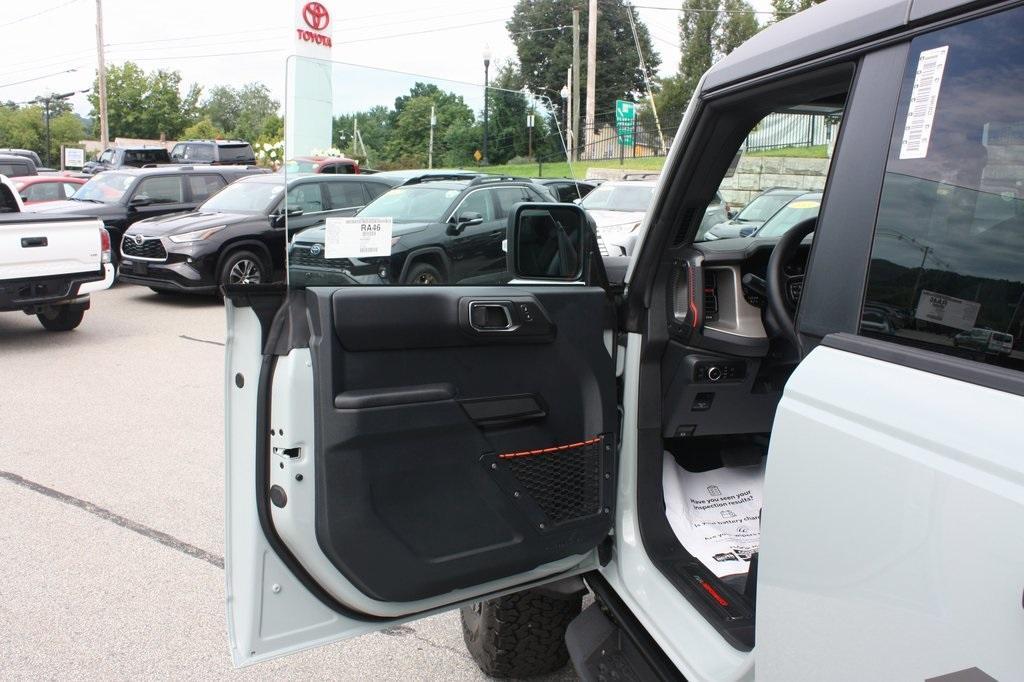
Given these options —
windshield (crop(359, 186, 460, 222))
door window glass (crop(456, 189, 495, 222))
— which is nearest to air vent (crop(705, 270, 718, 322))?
door window glass (crop(456, 189, 495, 222))

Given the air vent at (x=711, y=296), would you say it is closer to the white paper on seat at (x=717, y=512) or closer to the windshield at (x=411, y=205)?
the white paper on seat at (x=717, y=512)

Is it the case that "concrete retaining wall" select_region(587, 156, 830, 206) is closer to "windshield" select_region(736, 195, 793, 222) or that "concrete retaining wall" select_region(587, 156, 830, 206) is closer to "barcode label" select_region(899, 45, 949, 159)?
"windshield" select_region(736, 195, 793, 222)

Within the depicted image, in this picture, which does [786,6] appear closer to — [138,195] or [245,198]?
[245,198]

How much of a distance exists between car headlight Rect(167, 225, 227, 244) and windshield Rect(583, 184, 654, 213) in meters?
5.73

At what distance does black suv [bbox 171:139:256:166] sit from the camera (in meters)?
23.7

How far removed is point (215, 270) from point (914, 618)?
10.8m

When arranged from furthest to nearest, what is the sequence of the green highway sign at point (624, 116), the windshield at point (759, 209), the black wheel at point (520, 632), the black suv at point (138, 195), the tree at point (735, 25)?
the tree at point (735, 25), the black suv at point (138, 195), the green highway sign at point (624, 116), the black wheel at point (520, 632), the windshield at point (759, 209)

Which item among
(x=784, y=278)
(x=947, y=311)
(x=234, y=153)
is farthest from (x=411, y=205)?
(x=234, y=153)

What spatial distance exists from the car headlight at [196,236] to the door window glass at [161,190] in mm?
2759

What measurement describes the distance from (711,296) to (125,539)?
3.33 metres

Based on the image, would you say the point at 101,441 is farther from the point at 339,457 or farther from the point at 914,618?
the point at 914,618

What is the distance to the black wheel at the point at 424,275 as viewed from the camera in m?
2.08

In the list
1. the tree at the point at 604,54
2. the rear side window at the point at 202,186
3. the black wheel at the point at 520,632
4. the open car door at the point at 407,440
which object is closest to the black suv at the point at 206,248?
the rear side window at the point at 202,186

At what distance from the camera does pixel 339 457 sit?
1.93m
